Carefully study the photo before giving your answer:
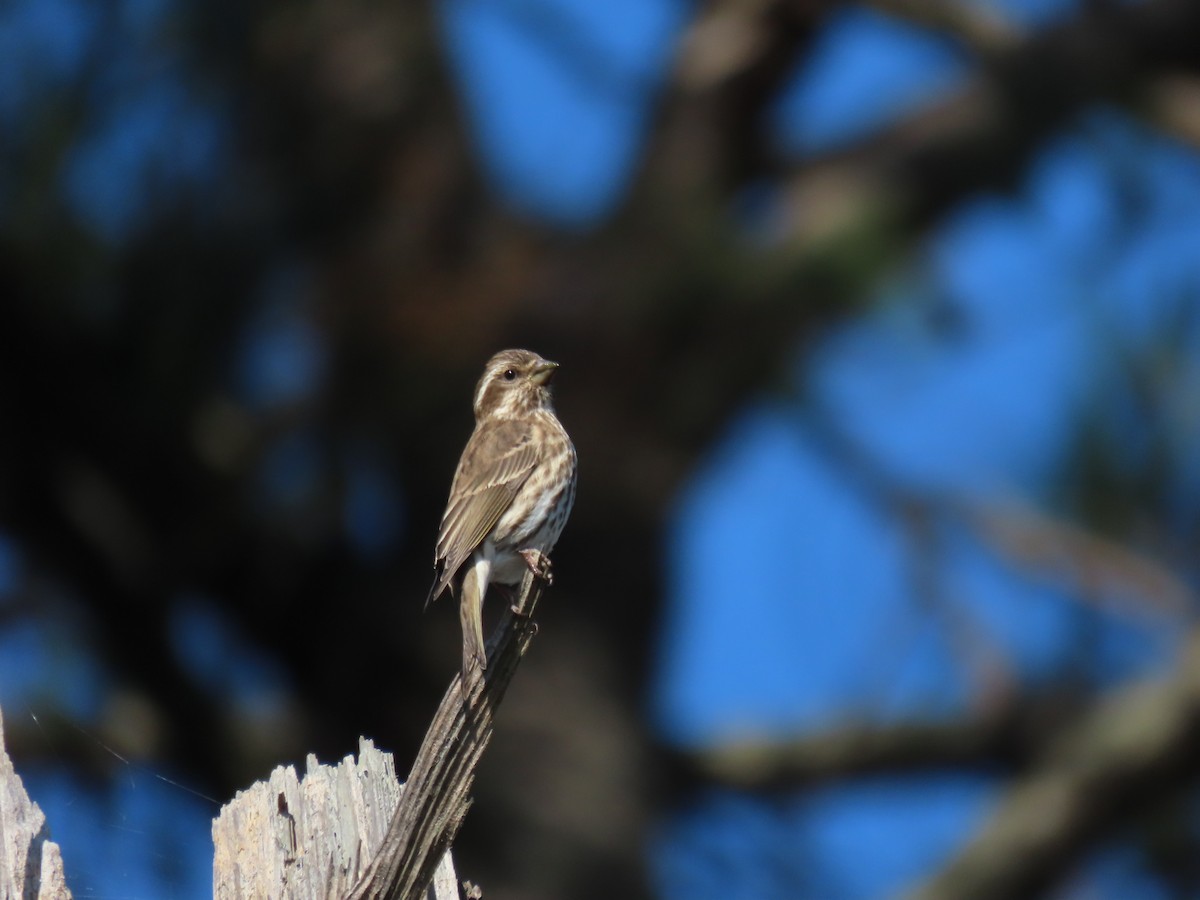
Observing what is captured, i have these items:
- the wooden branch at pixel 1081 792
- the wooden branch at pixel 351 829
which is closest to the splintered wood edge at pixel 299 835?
the wooden branch at pixel 351 829

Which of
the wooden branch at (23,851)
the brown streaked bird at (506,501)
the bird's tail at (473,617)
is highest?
the brown streaked bird at (506,501)

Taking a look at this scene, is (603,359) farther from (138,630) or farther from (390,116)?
(138,630)

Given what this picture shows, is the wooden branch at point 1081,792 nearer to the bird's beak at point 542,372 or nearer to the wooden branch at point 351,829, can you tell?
the bird's beak at point 542,372

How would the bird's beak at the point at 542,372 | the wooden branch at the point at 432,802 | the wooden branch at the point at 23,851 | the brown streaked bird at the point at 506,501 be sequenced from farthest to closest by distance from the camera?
the bird's beak at the point at 542,372
the brown streaked bird at the point at 506,501
the wooden branch at the point at 432,802
the wooden branch at the point at 23,851

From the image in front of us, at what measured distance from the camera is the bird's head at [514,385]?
559cm

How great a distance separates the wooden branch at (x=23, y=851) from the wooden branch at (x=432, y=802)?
1.22ft

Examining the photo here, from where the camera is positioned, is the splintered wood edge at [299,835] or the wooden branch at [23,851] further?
the splintered wood edge at [299,835]

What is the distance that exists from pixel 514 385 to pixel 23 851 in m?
3.37

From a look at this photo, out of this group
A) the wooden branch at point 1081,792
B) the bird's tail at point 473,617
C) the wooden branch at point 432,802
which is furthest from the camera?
the wooden branch at point 1081,792

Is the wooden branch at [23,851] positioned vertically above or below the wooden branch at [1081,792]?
below

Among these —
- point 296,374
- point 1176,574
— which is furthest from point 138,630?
point 1176,574

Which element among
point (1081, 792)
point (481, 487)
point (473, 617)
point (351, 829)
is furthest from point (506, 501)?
point (1081, 792)

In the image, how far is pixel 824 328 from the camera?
7160 millimetres

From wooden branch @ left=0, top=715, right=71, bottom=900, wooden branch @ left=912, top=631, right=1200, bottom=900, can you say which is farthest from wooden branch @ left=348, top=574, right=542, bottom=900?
wooden branch @ left=912, top=631, right=1200, bottom=900
